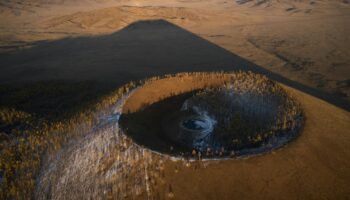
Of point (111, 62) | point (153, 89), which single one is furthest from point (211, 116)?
point (111, 62)

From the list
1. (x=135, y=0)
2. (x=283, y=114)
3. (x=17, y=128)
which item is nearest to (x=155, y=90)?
(x=283, y=114)

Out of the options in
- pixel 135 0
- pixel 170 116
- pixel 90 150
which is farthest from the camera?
pixel 135 0

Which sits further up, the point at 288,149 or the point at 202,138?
the point at 288,149

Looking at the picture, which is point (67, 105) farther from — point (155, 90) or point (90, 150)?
point (90, 150)

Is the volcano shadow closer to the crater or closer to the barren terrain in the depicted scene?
the barren terrain

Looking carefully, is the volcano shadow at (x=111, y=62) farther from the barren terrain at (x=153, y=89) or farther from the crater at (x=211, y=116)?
the crater at (x=211, y=116)

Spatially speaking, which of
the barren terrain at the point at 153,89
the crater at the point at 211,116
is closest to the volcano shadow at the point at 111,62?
the barren terrain at the point at 153,89

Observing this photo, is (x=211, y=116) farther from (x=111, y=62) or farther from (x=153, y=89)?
(x=111, y=62)
